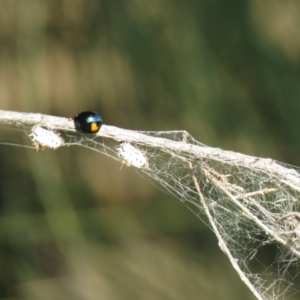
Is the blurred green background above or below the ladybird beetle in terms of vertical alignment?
above

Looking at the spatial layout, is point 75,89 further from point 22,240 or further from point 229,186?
point 229,186

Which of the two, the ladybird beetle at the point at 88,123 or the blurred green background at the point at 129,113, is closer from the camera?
the ladybird beetle at the point at 88,123

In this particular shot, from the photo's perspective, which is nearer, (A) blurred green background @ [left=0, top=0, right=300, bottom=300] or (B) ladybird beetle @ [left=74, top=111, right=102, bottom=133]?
(B) ladybird beetle @ [left=74, top=111, right=102, bottom=133]

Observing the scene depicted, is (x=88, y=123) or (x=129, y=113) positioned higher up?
(x=129, y=113)

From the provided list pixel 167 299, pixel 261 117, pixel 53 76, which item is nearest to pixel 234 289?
pixel 167 299

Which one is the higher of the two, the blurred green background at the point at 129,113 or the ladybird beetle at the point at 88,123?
the blurred green background at the point at 129,113
